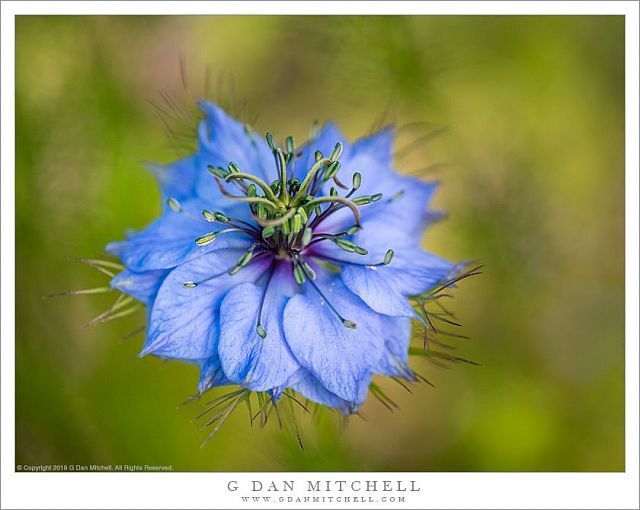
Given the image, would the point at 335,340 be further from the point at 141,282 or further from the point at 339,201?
the point at 141,282

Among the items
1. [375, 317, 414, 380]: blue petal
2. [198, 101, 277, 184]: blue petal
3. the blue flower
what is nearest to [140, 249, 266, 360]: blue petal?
the blue flower

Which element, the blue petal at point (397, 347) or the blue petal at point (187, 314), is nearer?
the blue petal at point (187, 314)

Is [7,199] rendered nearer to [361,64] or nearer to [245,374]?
[245,374]

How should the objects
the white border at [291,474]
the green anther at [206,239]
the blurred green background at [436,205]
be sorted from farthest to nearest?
the blurred green background at [436,205] < the white border at [291,474] < the green anther at [206,239]

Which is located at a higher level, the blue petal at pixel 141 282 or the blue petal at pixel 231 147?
the blue petal at pixel 231 147

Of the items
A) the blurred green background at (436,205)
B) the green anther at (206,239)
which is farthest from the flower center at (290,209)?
the blurred green background at (436,205)

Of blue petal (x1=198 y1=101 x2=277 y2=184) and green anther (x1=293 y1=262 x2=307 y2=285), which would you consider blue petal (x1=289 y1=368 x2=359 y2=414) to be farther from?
blue petal (x1=198 y1=101 x2=277 y2=184)

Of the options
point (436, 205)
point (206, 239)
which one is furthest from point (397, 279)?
point (436, 205)

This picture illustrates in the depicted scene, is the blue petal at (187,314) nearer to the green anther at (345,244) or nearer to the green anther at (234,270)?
the green anther at (234,270)
